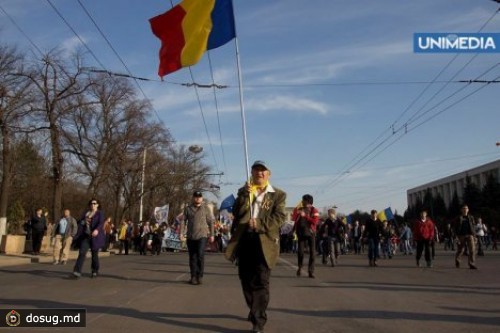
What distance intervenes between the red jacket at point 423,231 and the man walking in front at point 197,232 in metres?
7.77

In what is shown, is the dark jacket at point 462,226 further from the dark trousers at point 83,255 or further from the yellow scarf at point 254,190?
the yellow scarf at point 254,190

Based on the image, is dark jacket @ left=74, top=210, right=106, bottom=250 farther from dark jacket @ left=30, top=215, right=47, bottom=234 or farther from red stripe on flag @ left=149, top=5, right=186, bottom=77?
dark jacket @ left=30, top=215, right=47, bottom=234

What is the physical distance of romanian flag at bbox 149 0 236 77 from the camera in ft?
33.8

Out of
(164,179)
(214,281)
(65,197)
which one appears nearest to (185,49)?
(214,281)

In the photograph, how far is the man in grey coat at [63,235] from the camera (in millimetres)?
16766

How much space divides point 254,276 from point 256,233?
1.62 feet

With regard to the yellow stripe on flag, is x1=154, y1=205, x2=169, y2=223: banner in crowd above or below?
below

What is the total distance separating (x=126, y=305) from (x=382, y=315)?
362 cm

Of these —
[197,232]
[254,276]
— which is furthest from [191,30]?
[254,276]

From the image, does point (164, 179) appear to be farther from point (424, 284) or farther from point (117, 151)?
point (424, 284)

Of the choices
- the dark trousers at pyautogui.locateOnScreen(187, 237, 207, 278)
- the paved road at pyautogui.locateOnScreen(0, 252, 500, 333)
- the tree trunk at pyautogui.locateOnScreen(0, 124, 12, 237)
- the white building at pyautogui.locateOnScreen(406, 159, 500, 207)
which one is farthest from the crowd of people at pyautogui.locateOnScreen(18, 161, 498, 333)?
the white building at pyautogui.locateOnScreen(406, 159, 500, 207)

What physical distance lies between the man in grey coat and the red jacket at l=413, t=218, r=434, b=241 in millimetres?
10260

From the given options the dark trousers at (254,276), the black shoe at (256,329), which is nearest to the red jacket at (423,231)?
the dark trousers at (254,276)

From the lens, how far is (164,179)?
196ft
